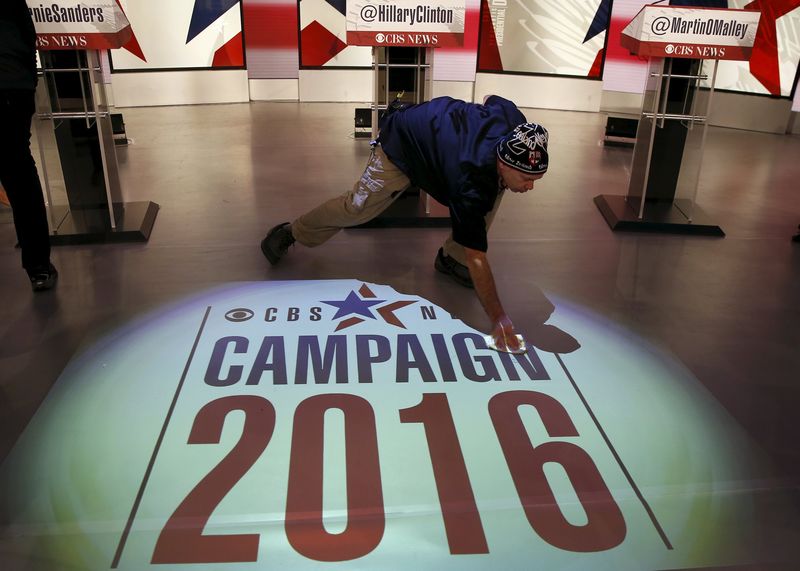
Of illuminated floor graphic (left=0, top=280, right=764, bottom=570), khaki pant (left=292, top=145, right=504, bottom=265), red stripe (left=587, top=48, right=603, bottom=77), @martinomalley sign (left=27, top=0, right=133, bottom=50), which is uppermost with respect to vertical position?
@martinomalley sign (left=27, top=0, right=133, bottom=50)

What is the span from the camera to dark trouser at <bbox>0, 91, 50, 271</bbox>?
110 inches

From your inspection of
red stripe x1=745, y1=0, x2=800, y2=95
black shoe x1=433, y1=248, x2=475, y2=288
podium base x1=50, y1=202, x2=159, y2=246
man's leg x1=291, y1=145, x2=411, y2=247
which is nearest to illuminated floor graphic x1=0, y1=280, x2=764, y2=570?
black shoe x1=433, y1=248, x2=475, y2=288

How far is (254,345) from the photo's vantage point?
2.65m

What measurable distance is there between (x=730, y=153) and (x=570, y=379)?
14.2 ft

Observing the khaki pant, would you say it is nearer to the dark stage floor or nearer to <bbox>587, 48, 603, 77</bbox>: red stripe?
the dark stage floor

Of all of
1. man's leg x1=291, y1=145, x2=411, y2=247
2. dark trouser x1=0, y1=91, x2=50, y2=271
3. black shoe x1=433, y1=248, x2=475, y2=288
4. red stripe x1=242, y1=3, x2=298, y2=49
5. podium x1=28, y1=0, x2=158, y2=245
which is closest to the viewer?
dark trouser x1=0, y1=91, x2=50, y2=271

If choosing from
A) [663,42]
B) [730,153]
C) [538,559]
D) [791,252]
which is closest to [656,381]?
[538,559]

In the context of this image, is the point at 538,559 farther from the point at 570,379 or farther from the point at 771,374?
the point at 771,374

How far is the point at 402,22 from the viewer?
12.2 ft

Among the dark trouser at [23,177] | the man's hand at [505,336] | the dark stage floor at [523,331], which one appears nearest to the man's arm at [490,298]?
the man's hand at [505,336]

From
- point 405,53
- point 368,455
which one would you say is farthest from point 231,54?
point 368,455

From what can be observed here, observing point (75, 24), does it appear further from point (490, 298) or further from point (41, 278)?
point (490, 298)

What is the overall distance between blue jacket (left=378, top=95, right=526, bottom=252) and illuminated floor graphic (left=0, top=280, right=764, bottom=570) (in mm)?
527

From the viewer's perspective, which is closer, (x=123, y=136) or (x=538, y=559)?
(x=538, y=559)
